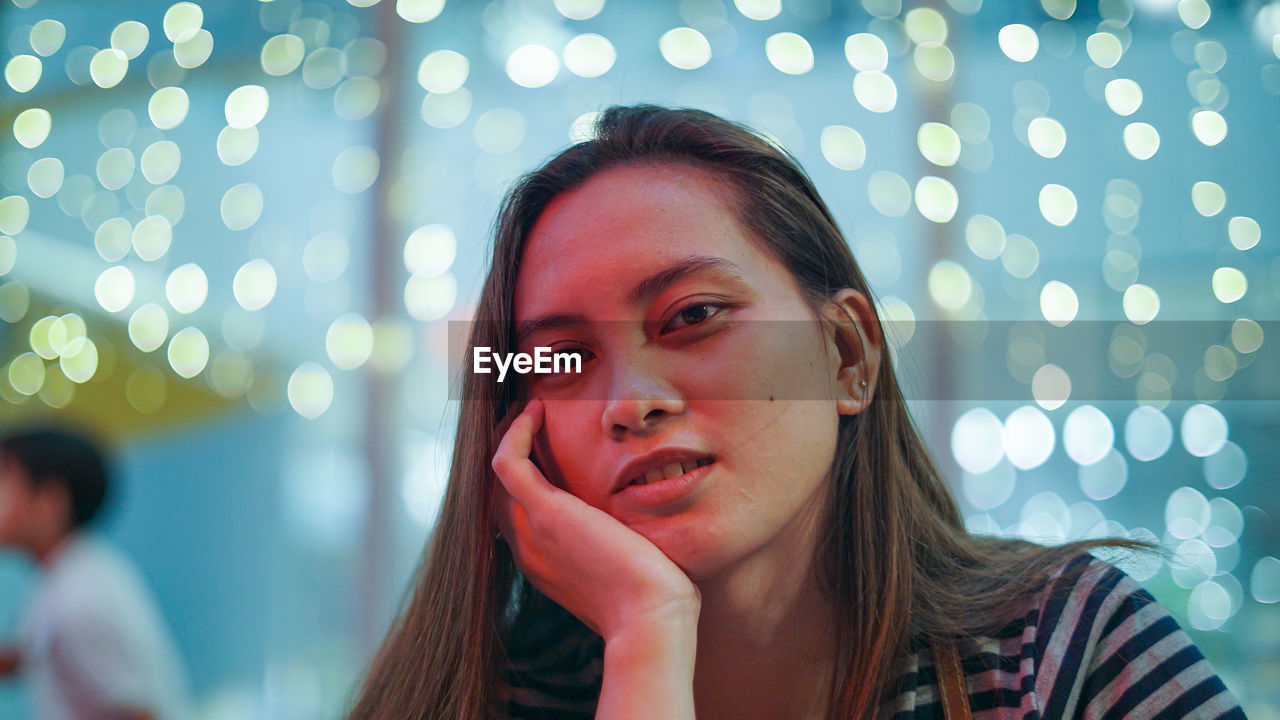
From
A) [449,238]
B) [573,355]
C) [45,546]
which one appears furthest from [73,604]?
[573,355]

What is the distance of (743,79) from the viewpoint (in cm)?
209

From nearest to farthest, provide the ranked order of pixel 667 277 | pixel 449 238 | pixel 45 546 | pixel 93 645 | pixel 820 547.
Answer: pixel 667 277, pixel 820 547, pixel 93 645, pixel 45 546, pixel 449 238

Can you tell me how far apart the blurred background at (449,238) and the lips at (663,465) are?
126 cm

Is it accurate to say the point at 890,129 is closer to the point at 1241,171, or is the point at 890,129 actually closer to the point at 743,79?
the point at 743,79

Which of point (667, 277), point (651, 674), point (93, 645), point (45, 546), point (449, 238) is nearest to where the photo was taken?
point (651, 674)

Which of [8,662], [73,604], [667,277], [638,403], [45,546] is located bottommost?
[8,662]

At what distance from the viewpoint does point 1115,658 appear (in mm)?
728

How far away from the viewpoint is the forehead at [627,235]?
2.57ft

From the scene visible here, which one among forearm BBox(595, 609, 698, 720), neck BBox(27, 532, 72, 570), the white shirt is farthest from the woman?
neck BBox(27, 532, 72, 570)

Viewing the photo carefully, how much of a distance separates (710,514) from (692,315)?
7.4 inches

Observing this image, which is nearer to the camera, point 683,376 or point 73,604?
point 683,376

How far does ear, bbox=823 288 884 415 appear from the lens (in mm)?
870

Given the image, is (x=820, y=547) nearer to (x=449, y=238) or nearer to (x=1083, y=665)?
(x=1083, y=665)

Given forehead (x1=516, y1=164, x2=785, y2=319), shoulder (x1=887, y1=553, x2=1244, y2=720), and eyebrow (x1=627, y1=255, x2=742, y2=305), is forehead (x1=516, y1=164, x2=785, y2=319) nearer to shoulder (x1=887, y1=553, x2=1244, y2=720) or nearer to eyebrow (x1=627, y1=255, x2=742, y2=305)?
eyebrow (x1=627, y1=255, x2=742, y2=305)
